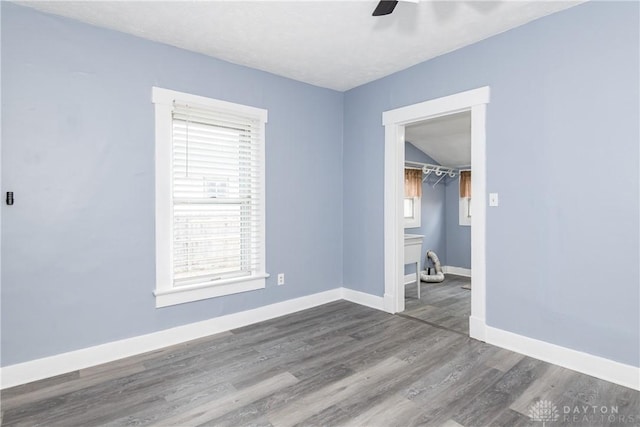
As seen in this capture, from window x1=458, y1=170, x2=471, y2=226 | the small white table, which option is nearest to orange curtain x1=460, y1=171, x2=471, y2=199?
window x1=458, y1=170, x2=471, y2=226

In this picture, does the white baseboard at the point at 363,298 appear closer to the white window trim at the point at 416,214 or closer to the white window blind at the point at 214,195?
the white window blind at the point at 214,195

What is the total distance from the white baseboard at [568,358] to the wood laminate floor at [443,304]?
362 mm

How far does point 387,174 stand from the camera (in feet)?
12.5

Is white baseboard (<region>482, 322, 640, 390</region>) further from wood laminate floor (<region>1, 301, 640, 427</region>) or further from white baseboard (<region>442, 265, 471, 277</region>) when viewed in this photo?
white baseboard (<region>442, 265, 471, 277</region>)

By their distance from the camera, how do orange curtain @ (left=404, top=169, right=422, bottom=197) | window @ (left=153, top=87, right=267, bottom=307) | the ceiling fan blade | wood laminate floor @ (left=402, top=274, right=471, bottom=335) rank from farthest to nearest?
1. orange curtain @ (left=404, top=169, right=422, bottom=197)
2. wood laminate floor @ (left=402, top=274, right=471, bottom=335)
3. window @ (left=153, top=87, right=267, bottom=307)
4. the ceiling fan blade

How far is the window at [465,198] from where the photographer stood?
602 cm

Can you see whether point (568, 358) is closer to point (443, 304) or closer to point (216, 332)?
point (443, 304)

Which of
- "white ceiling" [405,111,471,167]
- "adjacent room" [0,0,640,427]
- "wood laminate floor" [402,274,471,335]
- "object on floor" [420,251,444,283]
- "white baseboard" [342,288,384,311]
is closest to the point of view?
"adjacent room" [0,0,640,427]

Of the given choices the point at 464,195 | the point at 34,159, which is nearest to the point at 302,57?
the point at 34,159

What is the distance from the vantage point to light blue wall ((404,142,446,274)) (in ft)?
19.2

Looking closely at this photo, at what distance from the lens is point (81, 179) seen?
2594 millimetres

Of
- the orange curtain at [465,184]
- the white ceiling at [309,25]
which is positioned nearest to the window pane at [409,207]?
the orange curtain at [465,184]

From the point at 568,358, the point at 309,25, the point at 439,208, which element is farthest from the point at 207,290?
the point at 439,208

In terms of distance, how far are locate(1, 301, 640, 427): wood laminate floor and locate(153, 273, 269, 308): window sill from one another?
394 mm
